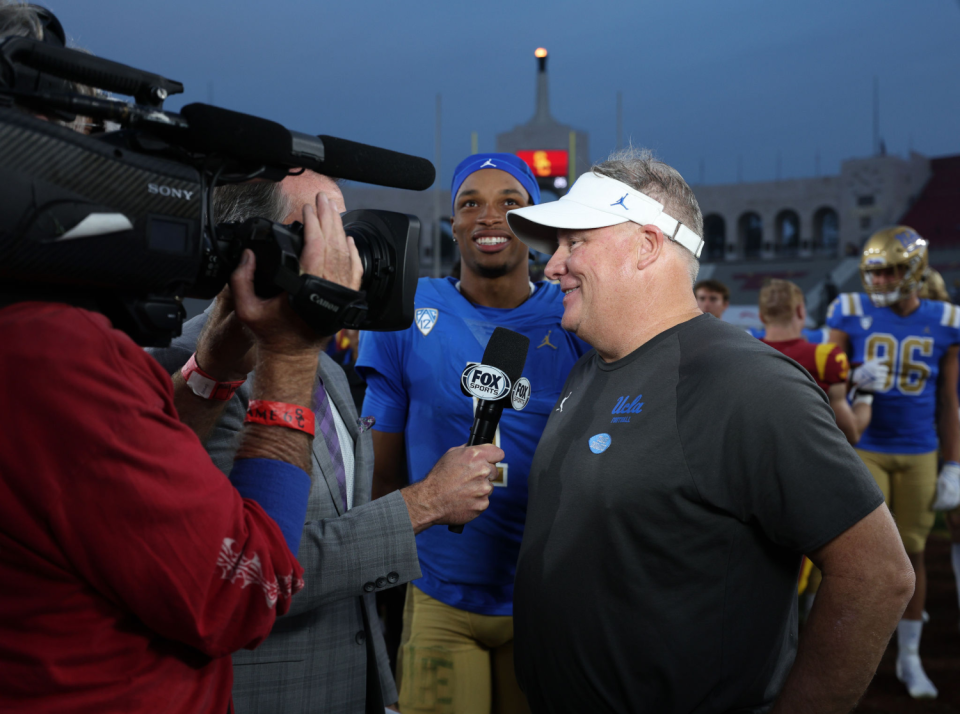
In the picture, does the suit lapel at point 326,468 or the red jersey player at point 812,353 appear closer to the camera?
the suit lapel at point 326,468

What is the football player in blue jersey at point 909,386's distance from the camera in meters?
4.66

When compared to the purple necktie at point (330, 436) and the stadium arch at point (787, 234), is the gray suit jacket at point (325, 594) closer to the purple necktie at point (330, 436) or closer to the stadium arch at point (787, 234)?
the purple necktie at point (330, 436)

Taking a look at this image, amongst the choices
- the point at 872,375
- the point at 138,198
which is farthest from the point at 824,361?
the point at 138,198

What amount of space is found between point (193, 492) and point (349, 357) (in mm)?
5792

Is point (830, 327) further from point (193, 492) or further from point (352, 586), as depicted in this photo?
point (193, 492)

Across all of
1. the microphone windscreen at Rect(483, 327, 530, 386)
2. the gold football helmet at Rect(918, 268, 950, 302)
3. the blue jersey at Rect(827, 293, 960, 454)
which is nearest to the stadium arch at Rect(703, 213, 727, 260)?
the gold football helmet at Rect(918, 268, 950, 302)

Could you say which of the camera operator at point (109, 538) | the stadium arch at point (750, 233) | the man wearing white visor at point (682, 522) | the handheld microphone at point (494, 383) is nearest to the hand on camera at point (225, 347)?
the camera operator at point (109, 538)

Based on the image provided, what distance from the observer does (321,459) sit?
65.2 inches

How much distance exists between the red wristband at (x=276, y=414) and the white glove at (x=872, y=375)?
4570 millimetres

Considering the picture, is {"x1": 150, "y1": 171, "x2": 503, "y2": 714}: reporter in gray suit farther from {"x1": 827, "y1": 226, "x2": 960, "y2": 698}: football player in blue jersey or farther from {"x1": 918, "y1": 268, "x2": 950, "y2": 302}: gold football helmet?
{"x1": 918, "y1": 268, "x2": 950, "y2": 302}: gold football helmet

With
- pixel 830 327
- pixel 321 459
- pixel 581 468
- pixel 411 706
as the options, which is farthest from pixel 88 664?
pixel 830 327

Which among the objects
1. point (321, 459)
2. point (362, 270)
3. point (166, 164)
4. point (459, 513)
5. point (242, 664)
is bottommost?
point (242, 664)

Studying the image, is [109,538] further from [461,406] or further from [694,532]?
[461,406]

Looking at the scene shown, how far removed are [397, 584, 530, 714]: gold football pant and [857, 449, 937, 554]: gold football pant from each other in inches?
126
